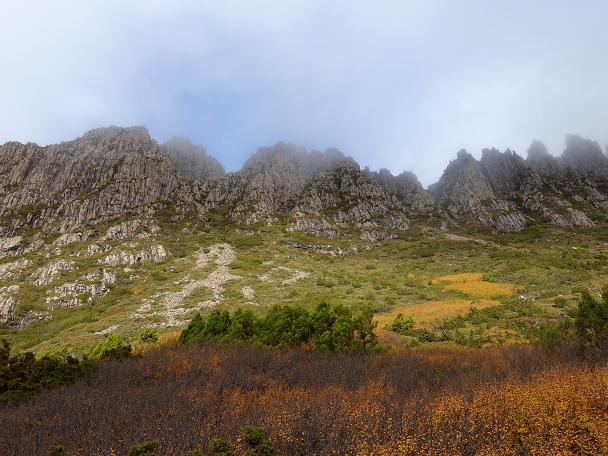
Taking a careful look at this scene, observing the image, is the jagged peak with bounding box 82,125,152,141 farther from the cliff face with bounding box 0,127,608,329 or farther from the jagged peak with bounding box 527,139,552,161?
the jagged peak with bounding box 527,139,552,161

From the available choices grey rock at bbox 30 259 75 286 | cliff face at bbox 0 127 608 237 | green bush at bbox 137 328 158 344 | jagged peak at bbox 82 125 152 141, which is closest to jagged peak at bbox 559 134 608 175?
cliff face at bbox 0 127 608 237

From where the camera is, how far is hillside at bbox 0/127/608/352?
3012 centimetres

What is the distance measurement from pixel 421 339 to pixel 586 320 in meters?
8.86

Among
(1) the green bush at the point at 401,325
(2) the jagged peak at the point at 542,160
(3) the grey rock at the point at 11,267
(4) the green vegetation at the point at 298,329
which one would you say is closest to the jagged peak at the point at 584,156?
(2) the jagged peak at the point at 542,160

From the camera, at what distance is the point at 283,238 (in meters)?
84.5

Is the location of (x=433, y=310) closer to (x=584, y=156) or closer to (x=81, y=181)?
(x=81, y=181)

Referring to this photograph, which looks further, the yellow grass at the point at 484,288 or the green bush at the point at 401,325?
the yellow grass at the point at 484,288

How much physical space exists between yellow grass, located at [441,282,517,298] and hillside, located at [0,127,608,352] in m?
0.28

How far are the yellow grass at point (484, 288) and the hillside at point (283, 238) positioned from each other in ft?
0.93

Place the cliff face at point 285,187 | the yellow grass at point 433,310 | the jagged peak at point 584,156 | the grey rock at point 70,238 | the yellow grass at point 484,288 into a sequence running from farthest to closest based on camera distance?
the jagged peak at point 584,156
the cliff face at point 285,187
the grey rock at point 70,238
the yellow grass at point 484,288
the yellow grass at point 433,310

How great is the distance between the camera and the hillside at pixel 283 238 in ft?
98.8

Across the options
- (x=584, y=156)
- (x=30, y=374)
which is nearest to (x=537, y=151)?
(x=584, y=156)

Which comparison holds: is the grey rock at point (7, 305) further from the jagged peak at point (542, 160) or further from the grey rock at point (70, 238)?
the jagged peak at point (542, 160)

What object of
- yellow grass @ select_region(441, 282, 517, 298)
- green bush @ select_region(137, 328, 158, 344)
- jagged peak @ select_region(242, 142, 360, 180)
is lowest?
yellow grass @ select_region(441, 282, 517, 298)
